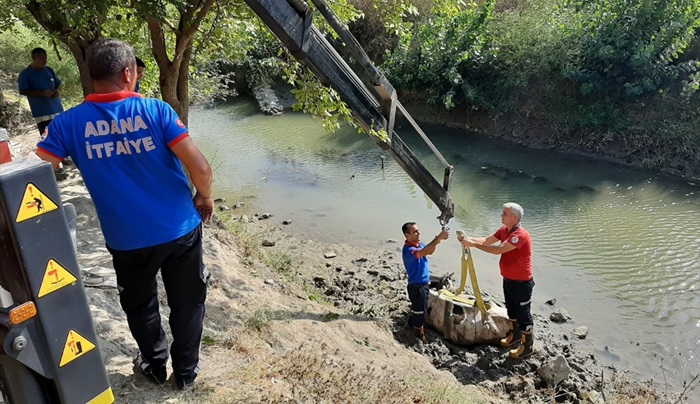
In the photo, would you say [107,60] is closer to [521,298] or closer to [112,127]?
[112,127]

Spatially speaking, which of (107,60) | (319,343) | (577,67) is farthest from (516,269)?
(577,67)

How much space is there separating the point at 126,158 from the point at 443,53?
14.3 m

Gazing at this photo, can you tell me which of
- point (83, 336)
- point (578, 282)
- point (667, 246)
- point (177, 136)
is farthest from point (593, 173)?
point (83, 336)

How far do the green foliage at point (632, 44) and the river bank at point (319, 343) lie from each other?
7459 mm

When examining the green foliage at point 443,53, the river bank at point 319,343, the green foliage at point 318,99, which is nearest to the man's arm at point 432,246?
the river bank at point 319,343

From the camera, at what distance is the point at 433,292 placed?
6.40m

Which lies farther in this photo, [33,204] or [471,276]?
[471,276]

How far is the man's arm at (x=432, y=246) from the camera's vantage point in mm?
5656

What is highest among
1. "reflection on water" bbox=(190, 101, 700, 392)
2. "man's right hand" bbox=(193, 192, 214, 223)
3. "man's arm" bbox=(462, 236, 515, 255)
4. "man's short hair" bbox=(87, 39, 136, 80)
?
"man's short hair" bbox=(87, 39, 136, 80)

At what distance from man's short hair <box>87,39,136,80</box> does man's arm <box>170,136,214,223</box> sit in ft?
1.47

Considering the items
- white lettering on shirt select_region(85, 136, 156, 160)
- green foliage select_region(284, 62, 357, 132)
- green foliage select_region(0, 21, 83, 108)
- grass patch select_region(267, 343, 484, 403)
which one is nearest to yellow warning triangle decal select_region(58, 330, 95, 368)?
white lettering on shirt select_region(85, 136, 156, 160)

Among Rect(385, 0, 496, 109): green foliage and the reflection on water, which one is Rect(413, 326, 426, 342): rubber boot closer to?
the reflection on water

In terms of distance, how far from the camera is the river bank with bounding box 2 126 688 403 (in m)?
3.60

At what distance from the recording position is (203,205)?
2969 mm
